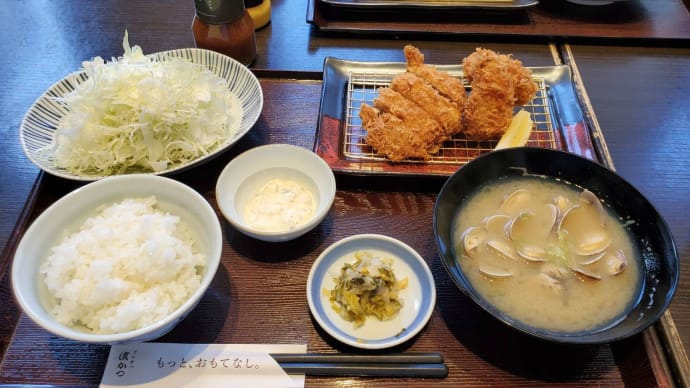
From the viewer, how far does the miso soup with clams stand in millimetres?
1465

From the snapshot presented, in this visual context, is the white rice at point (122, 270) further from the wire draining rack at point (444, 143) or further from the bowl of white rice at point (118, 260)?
the wire draining rack at point (444, 143)

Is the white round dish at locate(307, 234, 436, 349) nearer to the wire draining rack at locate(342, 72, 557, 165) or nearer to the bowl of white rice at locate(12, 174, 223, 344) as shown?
the bowl of white rice at locate(12, 174, 223, 344)

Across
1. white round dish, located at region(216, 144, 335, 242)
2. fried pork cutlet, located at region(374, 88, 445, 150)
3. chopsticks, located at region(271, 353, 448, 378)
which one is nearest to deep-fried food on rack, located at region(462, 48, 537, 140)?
fried pork cutlet, located at region(374, 88, 445, 150)

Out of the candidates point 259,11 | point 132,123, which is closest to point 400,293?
point 132,123

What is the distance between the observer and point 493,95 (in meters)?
2.13

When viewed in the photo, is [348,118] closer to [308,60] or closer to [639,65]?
[308,60]

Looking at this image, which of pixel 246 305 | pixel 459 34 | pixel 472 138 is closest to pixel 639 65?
pixel 459 34

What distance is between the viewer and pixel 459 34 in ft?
9.39

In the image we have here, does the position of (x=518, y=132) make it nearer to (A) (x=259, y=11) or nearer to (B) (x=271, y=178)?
(B) (x=271, y=178)

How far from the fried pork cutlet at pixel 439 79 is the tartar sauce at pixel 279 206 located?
883 millimetres

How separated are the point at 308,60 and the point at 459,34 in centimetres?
99

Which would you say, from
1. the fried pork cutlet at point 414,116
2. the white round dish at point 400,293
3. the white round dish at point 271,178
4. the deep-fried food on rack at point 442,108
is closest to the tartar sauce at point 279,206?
the white round dish at point 271,178

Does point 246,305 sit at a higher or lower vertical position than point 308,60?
lower

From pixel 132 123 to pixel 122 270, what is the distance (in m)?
0.79
